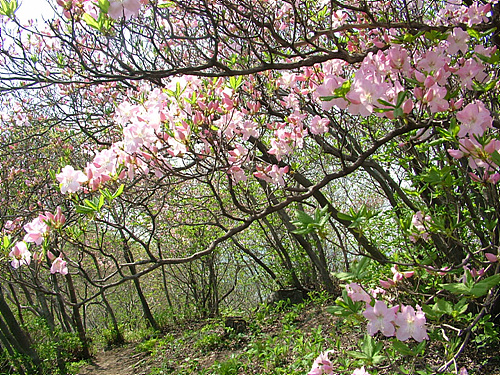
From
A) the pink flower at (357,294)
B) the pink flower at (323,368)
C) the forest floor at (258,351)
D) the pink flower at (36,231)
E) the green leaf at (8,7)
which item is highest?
the green leaf at (8,7)

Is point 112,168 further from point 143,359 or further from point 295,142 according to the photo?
point 143,359

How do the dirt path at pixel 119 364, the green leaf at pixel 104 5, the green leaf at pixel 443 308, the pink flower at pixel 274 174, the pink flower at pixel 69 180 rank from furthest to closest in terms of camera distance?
the dirt path at pixel 119 364 → the pink flower at pixel 274 174 → the pink flower at pixel 69 180 → the green leaf at pixel 104 5 → the green leaf at pixel 443 308

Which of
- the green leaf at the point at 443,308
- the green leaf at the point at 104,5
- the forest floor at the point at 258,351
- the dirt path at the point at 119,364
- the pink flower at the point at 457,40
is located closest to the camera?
the green leaf at the point at 443,308

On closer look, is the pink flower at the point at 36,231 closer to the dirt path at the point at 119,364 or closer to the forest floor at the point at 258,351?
the forest floor at the point at 258,351

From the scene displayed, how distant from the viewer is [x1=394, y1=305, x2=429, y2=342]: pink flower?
54.0 inches

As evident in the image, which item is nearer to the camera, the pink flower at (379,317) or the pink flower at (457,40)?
the pink flower at (379,317)

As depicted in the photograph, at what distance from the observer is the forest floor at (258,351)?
3.21 metres

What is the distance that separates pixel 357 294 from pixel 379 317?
110mm

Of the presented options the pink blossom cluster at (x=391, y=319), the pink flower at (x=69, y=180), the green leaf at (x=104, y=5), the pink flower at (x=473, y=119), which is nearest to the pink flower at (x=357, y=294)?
the pink blossom cluster at (x=391, y=319)

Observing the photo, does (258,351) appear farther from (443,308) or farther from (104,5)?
(104,5)

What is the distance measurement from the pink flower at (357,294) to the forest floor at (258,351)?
5.05ft

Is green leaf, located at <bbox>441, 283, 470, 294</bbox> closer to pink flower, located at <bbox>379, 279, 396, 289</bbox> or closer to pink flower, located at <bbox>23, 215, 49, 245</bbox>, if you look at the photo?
pink flower, located at <bbox>379, 279, 396, 289</bbox>

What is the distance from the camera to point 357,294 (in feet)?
4.66

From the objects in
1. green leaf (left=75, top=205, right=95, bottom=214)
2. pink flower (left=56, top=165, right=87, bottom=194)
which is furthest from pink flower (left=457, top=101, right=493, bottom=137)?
pink flower (left=56, top=165, right=87, bottom=194)
